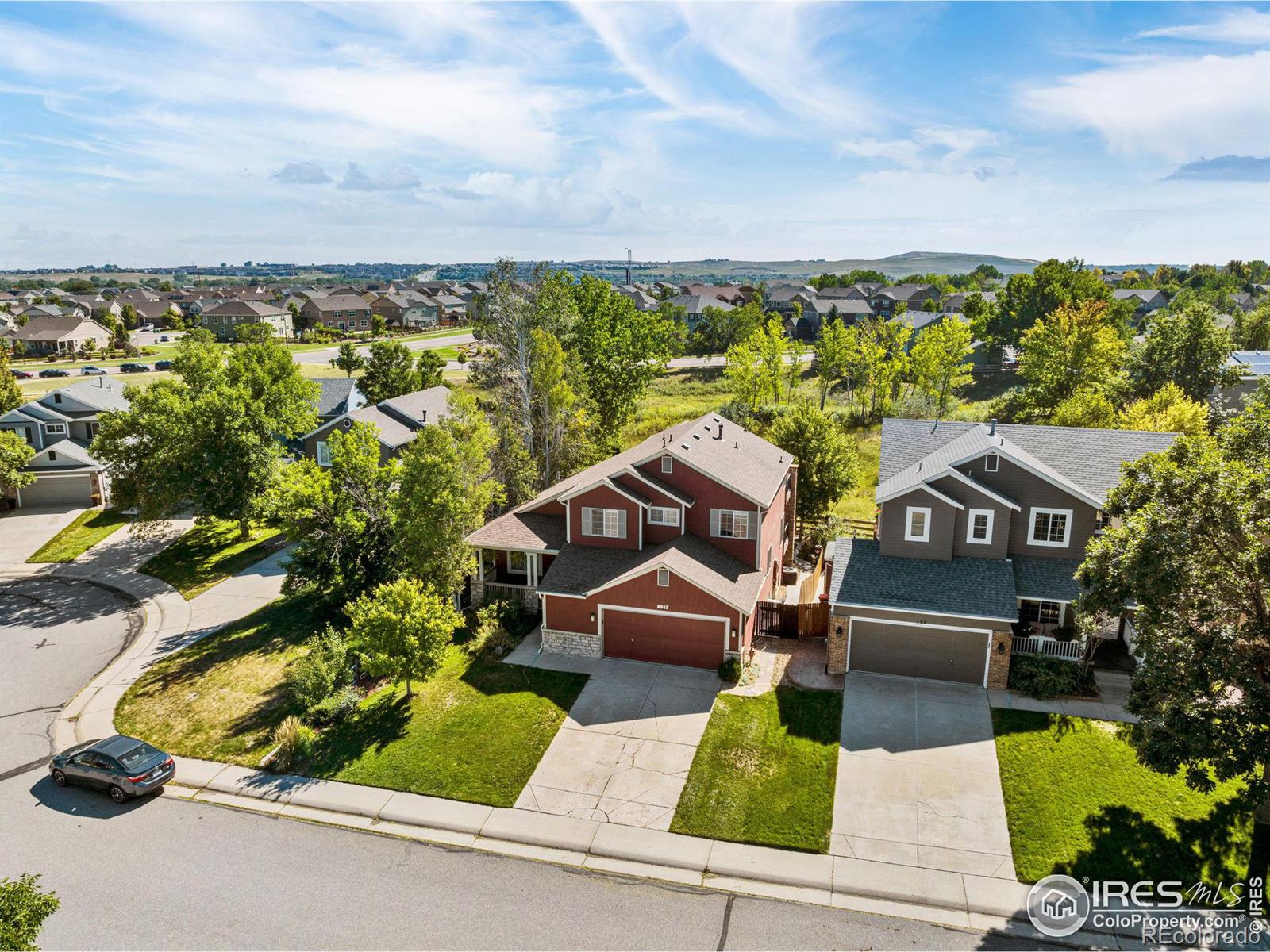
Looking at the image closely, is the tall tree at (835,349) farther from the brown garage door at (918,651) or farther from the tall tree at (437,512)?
the tall tree at (437,512)

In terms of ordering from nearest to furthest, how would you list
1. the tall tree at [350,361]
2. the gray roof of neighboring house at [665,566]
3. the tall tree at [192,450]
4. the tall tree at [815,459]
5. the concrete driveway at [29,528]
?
the gray roof of neighboring house at [665,566], the tall tree at [192,450], the tall tree at [815,459], the concrete driveway at [29,528], the tall tree at [350,361]

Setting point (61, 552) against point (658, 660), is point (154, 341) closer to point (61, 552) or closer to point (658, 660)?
point (61, 552)

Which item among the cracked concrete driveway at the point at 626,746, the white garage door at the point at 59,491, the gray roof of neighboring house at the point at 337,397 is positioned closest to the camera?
the cracked concrete driveway at the point at 626,746

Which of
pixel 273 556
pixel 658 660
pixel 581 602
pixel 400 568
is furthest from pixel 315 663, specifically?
pixel 273 556

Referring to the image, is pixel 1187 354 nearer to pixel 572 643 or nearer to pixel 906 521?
pixel 906 521

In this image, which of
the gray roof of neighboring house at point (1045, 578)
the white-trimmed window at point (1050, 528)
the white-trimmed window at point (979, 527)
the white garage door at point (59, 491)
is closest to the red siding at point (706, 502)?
the white-trimmed window at point (979, 527)

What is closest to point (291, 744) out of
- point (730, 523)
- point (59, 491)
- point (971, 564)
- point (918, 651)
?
point (730, 523)
